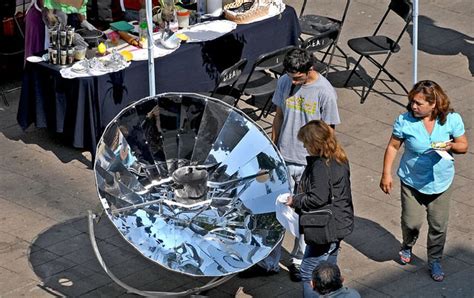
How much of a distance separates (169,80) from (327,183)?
142 inches

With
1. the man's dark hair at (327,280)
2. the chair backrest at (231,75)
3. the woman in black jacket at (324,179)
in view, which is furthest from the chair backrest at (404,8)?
the man's dark hair at (327,280)

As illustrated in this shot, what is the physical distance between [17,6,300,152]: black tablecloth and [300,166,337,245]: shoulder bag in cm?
325

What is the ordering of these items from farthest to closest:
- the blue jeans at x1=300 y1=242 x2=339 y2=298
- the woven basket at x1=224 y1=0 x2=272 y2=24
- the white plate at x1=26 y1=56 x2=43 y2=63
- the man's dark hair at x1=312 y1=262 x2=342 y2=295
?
1. the woven basket at x1=224 y1=0 x2=272 y2=24
2. the white plate at x1=26 y1=56 x2=43 y2=63
3. the blue jeans at x1=300 y1=242 x2=339 y2=298
4. the man's dark hair at x1=312 y1=262 x2=342 y2=295

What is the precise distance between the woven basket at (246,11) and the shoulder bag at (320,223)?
4.24m

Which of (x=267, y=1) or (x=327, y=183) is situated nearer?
(x=327, y=183)

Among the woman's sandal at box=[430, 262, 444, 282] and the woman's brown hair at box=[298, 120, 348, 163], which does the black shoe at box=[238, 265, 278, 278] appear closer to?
the woman's sandal at box=[430, 262, 444, 282]

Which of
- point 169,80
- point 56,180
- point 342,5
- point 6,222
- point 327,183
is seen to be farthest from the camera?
point 342,5

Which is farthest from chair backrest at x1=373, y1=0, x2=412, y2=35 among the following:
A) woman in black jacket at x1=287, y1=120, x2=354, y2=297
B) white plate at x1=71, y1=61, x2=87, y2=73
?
woman in black jacket at x1=287, y1=120, x2=354, y2=297

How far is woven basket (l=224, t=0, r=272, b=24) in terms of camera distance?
38.3ft

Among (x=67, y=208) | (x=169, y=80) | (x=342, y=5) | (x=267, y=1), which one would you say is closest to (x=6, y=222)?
(x=67, y=208)

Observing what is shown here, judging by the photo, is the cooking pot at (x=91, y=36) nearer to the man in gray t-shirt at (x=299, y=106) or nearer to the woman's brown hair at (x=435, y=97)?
the man in gray t-shirt at (x=299, y=106)

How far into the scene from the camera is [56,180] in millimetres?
10305

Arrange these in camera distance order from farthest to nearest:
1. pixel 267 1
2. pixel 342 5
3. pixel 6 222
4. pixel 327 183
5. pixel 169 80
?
1. pixel 342 5
2. pixel 267 1
3. pixel 169 80
4. pixel 6 222
5. pixel 327 183

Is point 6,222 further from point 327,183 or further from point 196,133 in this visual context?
point 327,183
